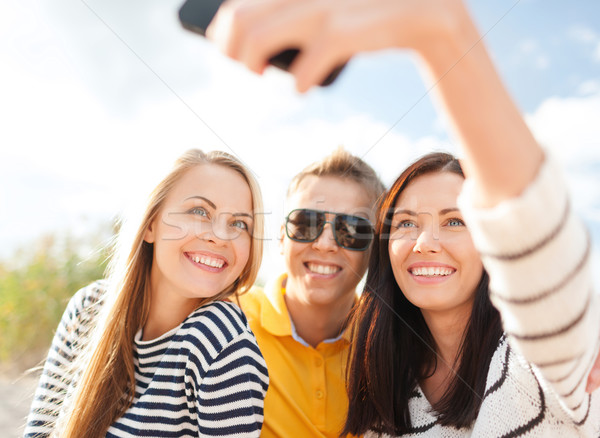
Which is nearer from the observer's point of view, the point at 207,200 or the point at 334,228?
the point at 207,200

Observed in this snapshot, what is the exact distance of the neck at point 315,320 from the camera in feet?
10.8

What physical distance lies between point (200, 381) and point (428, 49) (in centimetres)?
191

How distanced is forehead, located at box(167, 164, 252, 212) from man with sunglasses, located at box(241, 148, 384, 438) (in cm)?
78

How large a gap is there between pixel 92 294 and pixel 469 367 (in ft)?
7.51

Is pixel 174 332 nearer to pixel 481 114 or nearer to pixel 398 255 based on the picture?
pixel 398 255

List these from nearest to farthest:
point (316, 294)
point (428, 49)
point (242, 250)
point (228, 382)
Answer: point (428, 49) < point (228, 382) < point (242, 250) < point (316, 294)

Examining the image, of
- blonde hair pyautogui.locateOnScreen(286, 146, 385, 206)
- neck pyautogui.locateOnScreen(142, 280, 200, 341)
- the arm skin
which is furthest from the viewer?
blonde hair pyautogui.locateOnScreen(286, 146, 385, 206)

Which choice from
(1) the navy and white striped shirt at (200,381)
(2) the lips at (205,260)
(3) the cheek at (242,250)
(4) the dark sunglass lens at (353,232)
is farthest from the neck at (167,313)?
(4) the dark sunglass lens at (353,232)

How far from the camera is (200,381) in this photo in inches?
87.6

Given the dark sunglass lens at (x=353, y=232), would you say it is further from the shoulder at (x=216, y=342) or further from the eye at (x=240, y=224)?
the shoulder at (x=216, y=342)

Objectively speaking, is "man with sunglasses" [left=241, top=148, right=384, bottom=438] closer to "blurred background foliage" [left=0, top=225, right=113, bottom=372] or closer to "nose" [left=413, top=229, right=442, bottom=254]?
"nose" [left=413, top=229, right=442, bottom=254]

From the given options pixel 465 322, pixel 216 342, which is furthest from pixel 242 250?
pixel 465 322

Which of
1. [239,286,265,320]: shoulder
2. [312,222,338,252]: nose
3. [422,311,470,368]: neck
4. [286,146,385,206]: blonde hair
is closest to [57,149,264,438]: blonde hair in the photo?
[239,286,265,320]: shoulder

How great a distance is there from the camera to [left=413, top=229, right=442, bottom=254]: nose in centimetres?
245
